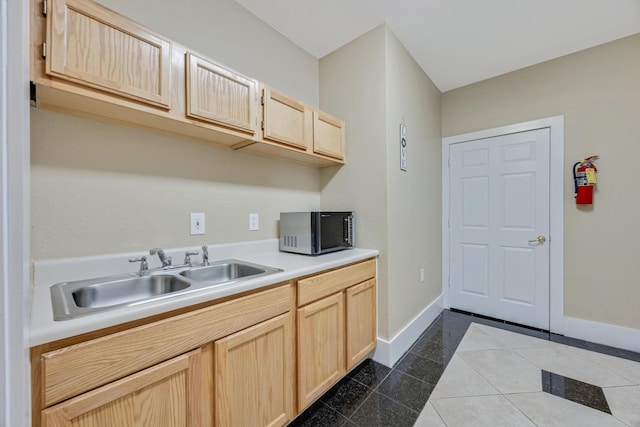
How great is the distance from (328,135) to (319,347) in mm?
1492

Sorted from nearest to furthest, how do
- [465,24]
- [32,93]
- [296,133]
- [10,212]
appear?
[10,212], [32,93], [296,133], [465,24]

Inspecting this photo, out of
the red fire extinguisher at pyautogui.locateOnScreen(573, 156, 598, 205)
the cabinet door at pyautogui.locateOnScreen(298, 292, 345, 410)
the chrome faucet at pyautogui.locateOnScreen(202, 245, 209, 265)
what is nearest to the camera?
the cabinet door at pyautogui.locateOnScreen(298, 292, 345, 410)

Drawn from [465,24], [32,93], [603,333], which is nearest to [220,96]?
[32,93]

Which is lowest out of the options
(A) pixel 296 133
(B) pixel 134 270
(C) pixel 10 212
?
(B) pixel 134 270

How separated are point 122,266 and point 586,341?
3.52 meters

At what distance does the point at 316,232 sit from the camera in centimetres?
177

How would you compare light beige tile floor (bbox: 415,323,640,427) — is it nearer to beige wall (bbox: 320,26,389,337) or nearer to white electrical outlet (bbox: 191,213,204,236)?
beige wall (bbox: 320,26,389,337)

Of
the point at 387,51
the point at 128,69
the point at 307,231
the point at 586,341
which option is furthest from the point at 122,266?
the point at 586,341

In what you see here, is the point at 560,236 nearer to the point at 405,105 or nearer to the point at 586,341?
the point at 586,341

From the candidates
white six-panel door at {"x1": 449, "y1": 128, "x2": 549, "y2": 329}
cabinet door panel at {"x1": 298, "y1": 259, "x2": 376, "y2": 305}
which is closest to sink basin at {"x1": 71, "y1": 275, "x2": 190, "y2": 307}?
cabinet door panel at {"x1": 298, "y1": 259, "x2": 376, "y2": 305}

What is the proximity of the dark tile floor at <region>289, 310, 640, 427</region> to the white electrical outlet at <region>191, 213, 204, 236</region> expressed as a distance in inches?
47.0

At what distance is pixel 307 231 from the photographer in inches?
71.0

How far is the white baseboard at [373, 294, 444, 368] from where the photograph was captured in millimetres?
1958

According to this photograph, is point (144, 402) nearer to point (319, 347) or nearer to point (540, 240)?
point (319, 347)
